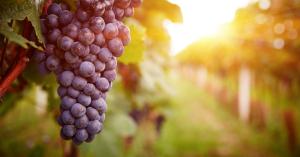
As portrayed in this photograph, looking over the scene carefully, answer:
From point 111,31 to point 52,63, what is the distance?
194mm

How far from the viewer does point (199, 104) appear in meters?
15.5

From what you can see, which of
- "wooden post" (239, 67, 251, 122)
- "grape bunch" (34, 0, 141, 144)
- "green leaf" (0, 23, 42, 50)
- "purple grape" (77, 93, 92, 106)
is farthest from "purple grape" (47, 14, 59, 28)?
"wooden post" (239, 67, 251, 122)

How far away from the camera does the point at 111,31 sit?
1.06m

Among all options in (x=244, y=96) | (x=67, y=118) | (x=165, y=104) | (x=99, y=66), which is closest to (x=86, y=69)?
(x=99, y=66)

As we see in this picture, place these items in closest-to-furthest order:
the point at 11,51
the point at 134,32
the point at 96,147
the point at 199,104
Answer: the point at 134,32 < the point at 11,51 < the point at 96,147 < the point at 199,104

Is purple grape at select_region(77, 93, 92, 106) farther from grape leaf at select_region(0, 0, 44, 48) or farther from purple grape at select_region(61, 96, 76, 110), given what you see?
grape leaf at select_region(0, 0, 44, 48)

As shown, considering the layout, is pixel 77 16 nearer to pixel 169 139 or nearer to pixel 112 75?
pixel 112 75

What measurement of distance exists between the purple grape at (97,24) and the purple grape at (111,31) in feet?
0.05

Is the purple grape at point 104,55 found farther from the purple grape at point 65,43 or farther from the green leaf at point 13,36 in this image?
the green leaf at point 13,36

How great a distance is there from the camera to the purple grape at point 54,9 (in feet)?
3.48

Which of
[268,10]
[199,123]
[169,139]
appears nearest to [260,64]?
[199,123]

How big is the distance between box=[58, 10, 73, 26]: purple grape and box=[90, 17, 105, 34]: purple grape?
0.06 metres

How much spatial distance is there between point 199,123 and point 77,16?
32.5 feet

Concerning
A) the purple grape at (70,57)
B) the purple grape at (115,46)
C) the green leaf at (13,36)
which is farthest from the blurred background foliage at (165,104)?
the purple grape at (115,46)
